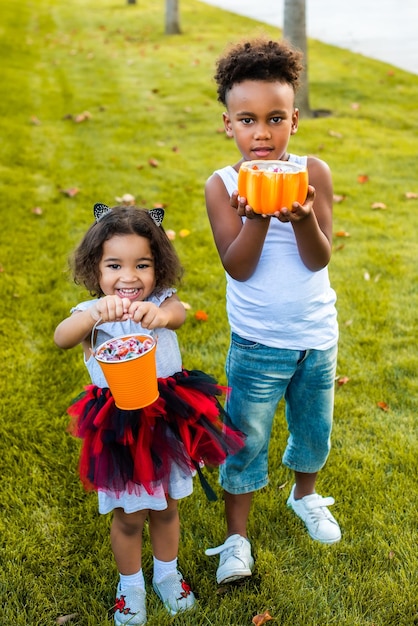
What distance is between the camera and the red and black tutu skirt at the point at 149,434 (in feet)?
6.55

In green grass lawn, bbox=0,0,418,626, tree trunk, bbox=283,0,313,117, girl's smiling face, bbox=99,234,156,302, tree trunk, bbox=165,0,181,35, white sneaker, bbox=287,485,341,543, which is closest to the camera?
girl's smiling face, bbox=99,234,156,302

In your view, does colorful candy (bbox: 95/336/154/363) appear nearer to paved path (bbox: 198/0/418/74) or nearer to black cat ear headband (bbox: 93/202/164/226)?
black cat ear headband (bbox: 93/202/164/226)

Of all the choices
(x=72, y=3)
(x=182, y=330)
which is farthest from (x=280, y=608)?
(x=72, y=3)

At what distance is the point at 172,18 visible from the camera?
14.6m

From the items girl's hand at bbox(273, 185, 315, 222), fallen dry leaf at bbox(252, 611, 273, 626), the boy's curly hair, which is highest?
the boy's curly hair

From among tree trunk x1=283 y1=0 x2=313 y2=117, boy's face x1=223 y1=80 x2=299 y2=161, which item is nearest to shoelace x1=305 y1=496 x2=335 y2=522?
boy's face x1=223 y1=80 x2=299 y2=161

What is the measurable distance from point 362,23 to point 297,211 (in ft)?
52.6

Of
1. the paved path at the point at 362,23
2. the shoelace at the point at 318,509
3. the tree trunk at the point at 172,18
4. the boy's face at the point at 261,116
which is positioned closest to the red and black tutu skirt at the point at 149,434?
the shoelace at the point at 318,509

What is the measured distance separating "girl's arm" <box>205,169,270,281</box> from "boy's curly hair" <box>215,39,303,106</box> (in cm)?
33

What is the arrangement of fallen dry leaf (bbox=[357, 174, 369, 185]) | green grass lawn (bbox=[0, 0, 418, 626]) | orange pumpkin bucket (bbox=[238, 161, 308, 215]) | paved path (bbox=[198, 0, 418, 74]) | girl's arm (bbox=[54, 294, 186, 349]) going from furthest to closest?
paved path (bbox=[198, 0, 418, 74]), fallen dry leaf (bbox=[357, 174, 369, 185]), green grass lawn (bbox=[0, 0, 418, 626]), girl's arm (bbox=[54, 294, 186, 349]), orange pumpkin bucket (bbox=[238, 161, 308, 215])

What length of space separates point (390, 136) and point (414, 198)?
2.12 m

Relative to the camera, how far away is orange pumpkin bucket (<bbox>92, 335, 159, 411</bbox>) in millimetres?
1729

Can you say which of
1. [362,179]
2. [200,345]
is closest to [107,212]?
[200,345]

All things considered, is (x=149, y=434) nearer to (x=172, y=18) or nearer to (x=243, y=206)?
(x=243, y=206)
